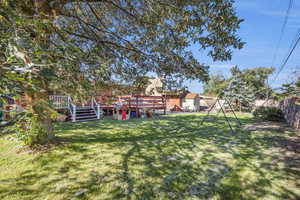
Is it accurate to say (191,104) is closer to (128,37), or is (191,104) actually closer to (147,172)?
(128,37)

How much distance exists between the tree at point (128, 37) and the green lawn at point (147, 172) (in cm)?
79

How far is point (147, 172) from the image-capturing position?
2732 millimetres

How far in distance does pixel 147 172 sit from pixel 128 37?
3839 millimetres

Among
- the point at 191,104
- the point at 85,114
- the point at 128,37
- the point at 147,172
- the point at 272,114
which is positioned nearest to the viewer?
the point at 147,172

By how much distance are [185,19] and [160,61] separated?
3.69 ft

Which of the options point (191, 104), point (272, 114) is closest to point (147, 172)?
point (272, 114)

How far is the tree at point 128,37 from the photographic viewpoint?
2.21 metres

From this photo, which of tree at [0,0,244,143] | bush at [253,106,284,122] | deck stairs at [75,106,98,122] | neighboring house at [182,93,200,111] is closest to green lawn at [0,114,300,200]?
tree at [0,0,244,143]

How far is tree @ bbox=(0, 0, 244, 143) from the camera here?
2205 millimetres

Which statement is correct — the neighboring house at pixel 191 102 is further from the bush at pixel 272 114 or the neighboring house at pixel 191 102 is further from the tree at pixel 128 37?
the tree at pixel 128 37

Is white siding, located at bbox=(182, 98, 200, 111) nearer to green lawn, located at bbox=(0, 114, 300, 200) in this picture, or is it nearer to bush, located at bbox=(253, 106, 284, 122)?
bush, located at bbox=(253, 106, 284, 122)

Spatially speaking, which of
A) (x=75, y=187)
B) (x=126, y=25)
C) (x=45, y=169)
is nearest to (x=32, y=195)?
(x=75, y=187)

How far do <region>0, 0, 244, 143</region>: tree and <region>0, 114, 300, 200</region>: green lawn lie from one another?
2.58ft

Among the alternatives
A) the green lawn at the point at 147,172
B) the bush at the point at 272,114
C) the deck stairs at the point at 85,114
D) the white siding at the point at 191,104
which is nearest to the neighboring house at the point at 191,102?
the white siding at the point at 191,104
